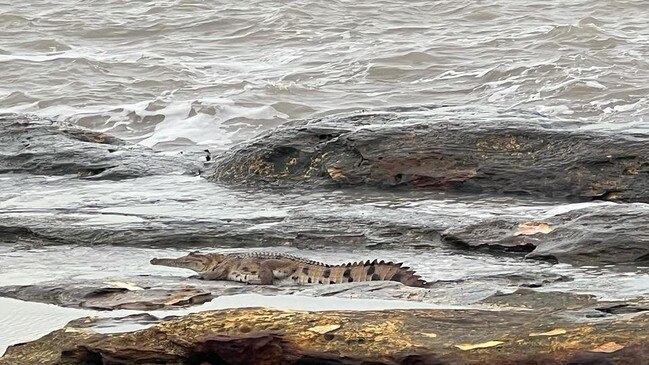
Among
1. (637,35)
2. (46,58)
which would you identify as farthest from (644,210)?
(46,58)

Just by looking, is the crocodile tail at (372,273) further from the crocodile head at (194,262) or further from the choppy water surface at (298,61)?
the choppy water surface at (298,61)

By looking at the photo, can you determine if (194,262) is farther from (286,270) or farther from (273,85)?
(273,85)

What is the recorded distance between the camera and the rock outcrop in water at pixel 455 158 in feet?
22.1

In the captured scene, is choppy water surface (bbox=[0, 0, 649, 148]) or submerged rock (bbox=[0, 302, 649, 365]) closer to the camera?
submerged rock (bbox=[0, 302, 649, 365])

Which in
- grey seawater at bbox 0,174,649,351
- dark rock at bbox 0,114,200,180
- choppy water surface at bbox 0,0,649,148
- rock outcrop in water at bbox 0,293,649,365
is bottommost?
choppy water surface at bbox 0,0,649,148

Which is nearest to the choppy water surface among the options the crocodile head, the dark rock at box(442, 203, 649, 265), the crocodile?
the dark rock at box(442, 203, 649, 265)

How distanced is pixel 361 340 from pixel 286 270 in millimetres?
1756

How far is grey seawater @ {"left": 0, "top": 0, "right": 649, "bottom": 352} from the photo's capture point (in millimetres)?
5555

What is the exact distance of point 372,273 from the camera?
4.79 meters

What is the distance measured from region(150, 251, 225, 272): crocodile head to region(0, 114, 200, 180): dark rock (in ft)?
9.27

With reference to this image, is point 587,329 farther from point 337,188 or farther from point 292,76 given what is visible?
point 292,76

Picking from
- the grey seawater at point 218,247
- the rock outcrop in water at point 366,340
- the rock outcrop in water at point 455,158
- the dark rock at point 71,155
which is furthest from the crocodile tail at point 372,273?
the dark rock at point 71,155

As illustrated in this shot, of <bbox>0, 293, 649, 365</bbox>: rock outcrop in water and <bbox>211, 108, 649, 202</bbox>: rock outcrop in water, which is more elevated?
<bbox>0, 293, 649, 365</bbox>: rock outcrop in water

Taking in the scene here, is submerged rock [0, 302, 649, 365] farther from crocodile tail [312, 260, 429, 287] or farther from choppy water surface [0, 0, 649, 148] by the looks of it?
choppy water surface [0, 0, 649, 148]
